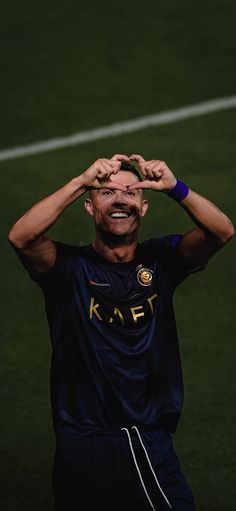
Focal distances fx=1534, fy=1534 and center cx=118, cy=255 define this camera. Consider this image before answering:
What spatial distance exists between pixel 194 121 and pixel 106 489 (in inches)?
317

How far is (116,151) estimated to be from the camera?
1506cm

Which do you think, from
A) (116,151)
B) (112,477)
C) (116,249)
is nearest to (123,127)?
(116,151)

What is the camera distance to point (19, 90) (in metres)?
16.3

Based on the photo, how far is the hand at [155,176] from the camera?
801 centimetres

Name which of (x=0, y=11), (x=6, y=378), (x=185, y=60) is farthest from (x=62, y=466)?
(x=0, y=11)

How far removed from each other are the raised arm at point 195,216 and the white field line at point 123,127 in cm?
698

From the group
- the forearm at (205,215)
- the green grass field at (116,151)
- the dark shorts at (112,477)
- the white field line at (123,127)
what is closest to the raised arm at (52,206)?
the forearm at (205,215)

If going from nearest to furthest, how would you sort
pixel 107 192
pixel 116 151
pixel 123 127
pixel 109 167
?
pixel 109 167
pixel 107 192
pixel 116 151
pixel 123 127

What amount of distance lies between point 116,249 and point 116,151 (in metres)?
6.79

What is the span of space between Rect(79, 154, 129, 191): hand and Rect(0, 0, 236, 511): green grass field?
2.71 meters

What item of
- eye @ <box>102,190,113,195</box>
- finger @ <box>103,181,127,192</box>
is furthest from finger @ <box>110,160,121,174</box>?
eye @ <box>102,190,113,195</box>

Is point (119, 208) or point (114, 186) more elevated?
point (114, 186)

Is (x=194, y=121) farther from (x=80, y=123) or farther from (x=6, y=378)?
(x=6, y=378)

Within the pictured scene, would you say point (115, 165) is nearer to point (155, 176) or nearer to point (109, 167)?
point (109, 167)
